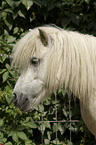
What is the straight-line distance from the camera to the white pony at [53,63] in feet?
3.87

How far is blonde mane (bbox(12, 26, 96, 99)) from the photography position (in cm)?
118

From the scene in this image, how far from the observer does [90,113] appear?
130 cm

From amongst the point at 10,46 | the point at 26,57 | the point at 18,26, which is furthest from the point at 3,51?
the point at 26,57

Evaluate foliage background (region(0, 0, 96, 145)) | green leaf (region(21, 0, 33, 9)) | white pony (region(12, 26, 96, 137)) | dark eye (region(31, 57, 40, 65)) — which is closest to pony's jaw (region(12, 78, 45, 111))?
white pony (region(12, 26, 96, 137))

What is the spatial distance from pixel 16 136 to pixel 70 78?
45.1 inches

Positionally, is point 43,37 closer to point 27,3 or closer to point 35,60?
point 35,60

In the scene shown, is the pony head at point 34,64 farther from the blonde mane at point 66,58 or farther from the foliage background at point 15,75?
the foliage background at point 15,75

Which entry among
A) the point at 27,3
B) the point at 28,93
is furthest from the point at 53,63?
the point at 27,3

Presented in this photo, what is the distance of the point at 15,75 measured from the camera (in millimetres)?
2213

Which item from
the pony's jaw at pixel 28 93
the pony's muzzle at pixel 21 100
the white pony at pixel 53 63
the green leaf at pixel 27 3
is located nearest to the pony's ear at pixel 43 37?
the white pony at pixel 53 63

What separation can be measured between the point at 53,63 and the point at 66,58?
0.08 m

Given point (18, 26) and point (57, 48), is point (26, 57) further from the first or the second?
point (18, 26)

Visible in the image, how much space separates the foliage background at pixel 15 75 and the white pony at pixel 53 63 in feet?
3.11

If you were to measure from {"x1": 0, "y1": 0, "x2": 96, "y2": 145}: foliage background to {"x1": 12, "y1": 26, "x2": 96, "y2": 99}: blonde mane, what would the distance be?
3.10 feet
